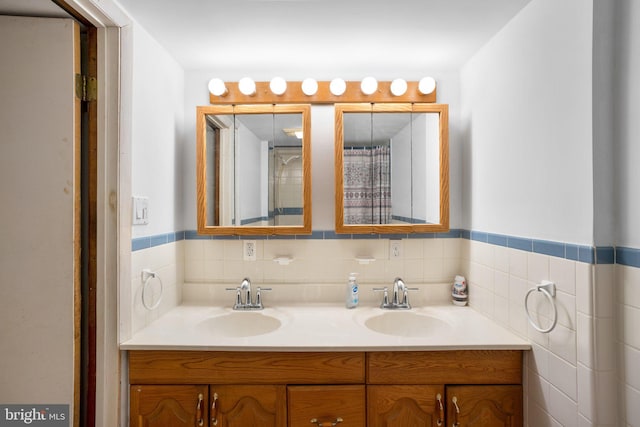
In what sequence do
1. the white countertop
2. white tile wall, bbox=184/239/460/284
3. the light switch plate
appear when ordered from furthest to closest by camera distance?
1. white tile wall, bbox=184/239/460/284
2. the light switch plate
3. the white countertop

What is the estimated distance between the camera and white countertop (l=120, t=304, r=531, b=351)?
1283 millimetres

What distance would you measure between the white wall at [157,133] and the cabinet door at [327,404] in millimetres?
954

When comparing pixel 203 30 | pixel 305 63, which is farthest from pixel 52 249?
pixel 305 63

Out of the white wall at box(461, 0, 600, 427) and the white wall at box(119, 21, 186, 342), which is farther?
the white wall at box(119, 21, 186, 342)

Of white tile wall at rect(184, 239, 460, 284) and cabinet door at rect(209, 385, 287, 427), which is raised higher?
white tile wall at rect(184, 239, 460, 284)

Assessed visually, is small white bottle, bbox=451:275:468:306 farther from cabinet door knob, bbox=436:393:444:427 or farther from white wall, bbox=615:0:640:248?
white wall, bbox=615:0:640:248

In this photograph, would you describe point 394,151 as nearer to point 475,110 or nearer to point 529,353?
point 475,110

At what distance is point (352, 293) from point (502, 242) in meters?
0.75

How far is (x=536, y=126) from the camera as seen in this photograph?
1.23 meters

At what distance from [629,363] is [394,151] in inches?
46.8

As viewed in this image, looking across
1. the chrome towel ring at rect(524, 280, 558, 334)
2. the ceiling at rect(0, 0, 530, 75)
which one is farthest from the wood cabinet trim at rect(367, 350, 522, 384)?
the ceiling at rect(0, 0, 530, 75)

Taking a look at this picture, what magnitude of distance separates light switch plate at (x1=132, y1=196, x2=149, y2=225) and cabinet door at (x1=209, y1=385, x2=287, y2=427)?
2.44 feet

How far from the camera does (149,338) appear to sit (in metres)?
1.35

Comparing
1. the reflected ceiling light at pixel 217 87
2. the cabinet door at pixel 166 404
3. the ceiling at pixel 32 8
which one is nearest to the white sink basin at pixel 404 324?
the cabinet door at pixel 166 404
